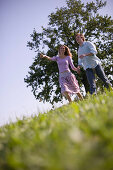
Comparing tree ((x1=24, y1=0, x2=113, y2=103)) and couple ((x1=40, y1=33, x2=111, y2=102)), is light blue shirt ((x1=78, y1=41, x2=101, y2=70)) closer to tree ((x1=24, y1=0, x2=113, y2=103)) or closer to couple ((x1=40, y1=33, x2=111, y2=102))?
couple ((x1=40, y1=33, x2=111, y2=102))

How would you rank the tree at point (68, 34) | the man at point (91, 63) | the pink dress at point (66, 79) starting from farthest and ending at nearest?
1. the tree at point (68, 34)
2. the pink dress at point (66, 79)
3. the man at point (91, 63)

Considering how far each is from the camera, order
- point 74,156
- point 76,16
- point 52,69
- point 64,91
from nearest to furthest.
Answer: point 74,156 < point 64,91 < point 52,69 < point 76,16

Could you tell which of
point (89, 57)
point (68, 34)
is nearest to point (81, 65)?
point (89, 57)

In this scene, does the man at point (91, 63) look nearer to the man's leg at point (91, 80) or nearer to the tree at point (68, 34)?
the man's leg at point (91, 80)

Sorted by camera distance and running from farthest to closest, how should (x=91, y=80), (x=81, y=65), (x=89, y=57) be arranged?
(x=81, y=65) → (x=89, y=57) → (x=91, y=80)

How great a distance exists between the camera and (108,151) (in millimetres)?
682

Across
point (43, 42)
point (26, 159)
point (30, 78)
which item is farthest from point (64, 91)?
Answer: point (43, 42)

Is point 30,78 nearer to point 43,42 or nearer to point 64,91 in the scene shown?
point 43,42

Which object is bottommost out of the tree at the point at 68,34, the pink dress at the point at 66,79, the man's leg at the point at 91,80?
the man's leg at the point at 91,80

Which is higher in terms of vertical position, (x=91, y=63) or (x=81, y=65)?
(x=81, y=65)

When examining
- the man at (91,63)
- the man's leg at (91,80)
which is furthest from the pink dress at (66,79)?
the man's leg at (91,80)

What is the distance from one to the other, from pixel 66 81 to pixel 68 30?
13010 mm

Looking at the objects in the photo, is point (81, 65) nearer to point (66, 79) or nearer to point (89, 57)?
point (89, 57)

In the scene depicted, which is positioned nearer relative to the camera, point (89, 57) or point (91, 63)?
point (91, 63)
